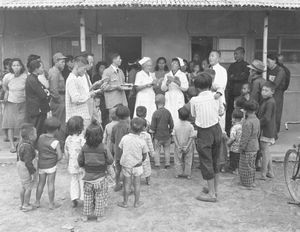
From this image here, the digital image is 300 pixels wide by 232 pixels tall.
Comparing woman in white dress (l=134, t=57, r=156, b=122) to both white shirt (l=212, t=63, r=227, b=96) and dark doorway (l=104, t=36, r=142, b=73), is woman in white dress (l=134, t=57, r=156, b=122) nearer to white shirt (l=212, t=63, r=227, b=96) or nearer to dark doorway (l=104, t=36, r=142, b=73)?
white shirt (l=212, t=63, r=227, b=96)

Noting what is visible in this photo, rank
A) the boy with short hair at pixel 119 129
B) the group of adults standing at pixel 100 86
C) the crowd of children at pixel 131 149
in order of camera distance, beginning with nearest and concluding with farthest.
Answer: the crowd of children at pixel 131 149 → the boy with short hair at pixel 119 129 → the group of adults standing at pixel 100 86

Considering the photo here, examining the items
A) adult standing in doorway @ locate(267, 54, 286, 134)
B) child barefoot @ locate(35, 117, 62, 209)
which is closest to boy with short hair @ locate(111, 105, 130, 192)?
child barefoot @ locate(35, 117, 62, 209)

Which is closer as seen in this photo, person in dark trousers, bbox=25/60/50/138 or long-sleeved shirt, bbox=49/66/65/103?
person in dark trousers, bbox=25/60/50/138

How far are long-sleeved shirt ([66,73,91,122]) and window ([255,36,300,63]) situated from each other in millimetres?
4643

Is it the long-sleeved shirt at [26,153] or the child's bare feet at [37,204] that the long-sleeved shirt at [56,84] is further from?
the child's bare feet at [37,204]

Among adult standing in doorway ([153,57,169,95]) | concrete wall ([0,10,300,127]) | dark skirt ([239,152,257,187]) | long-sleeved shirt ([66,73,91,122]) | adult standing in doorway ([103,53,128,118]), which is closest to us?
dark skirt ([239,152,257,187])

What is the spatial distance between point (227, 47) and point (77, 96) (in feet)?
14.2

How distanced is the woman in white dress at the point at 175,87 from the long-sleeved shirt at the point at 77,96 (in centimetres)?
160

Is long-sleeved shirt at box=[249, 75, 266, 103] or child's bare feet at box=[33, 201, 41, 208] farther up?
long-sleeved shirt at box=[249, 75, 266, 103]

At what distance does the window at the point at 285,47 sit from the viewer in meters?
9.04

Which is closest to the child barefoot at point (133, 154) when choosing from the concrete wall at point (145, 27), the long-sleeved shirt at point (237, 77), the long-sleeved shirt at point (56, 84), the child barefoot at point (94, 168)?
the child barefoot at point (94, 168)

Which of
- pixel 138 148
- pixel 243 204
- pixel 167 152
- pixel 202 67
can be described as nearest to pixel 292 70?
pixel 202 67

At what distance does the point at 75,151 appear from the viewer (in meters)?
4.90

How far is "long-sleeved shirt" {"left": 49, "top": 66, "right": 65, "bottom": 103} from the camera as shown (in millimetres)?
6792
